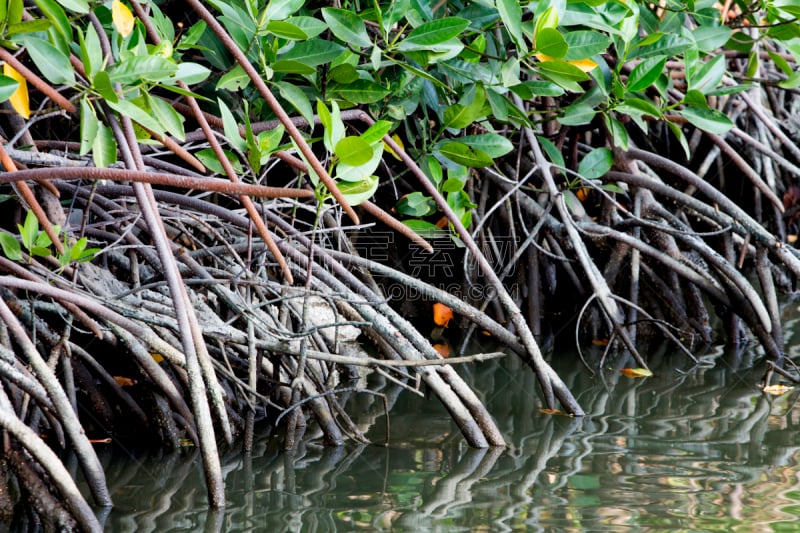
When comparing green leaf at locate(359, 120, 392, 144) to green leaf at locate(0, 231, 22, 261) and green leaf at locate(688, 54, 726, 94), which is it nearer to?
green leaf at locate(0, 231, 22, 261)

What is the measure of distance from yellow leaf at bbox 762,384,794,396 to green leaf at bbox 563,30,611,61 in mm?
1113

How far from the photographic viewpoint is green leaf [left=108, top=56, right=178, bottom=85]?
1475 mm

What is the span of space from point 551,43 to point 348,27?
0.45m

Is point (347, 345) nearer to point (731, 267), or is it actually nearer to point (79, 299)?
point (731, 267)

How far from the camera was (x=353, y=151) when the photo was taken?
5.52 ft

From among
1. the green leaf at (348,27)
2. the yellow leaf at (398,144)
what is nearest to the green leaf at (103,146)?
the green leaf at (348,27)

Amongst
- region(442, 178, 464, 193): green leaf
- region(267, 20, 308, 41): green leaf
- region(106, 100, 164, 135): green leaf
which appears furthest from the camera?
region(442, 178, 464, 193): green leaf

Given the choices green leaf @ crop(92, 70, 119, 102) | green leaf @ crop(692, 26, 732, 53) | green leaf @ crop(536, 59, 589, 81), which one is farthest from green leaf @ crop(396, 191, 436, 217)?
green leaf @ crop(92, 70, 119, 102)

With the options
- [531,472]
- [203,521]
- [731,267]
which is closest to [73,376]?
[203,521]

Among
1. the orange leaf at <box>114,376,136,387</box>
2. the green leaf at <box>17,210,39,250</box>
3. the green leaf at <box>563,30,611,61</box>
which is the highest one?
the green leaf at <box>563,30,611,61</box>

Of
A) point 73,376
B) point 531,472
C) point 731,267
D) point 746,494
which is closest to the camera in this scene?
point 746,494

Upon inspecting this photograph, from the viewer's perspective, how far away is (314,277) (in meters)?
2.27

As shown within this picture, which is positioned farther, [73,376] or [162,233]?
[73,376]

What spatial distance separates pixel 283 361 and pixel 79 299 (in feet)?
2.39
